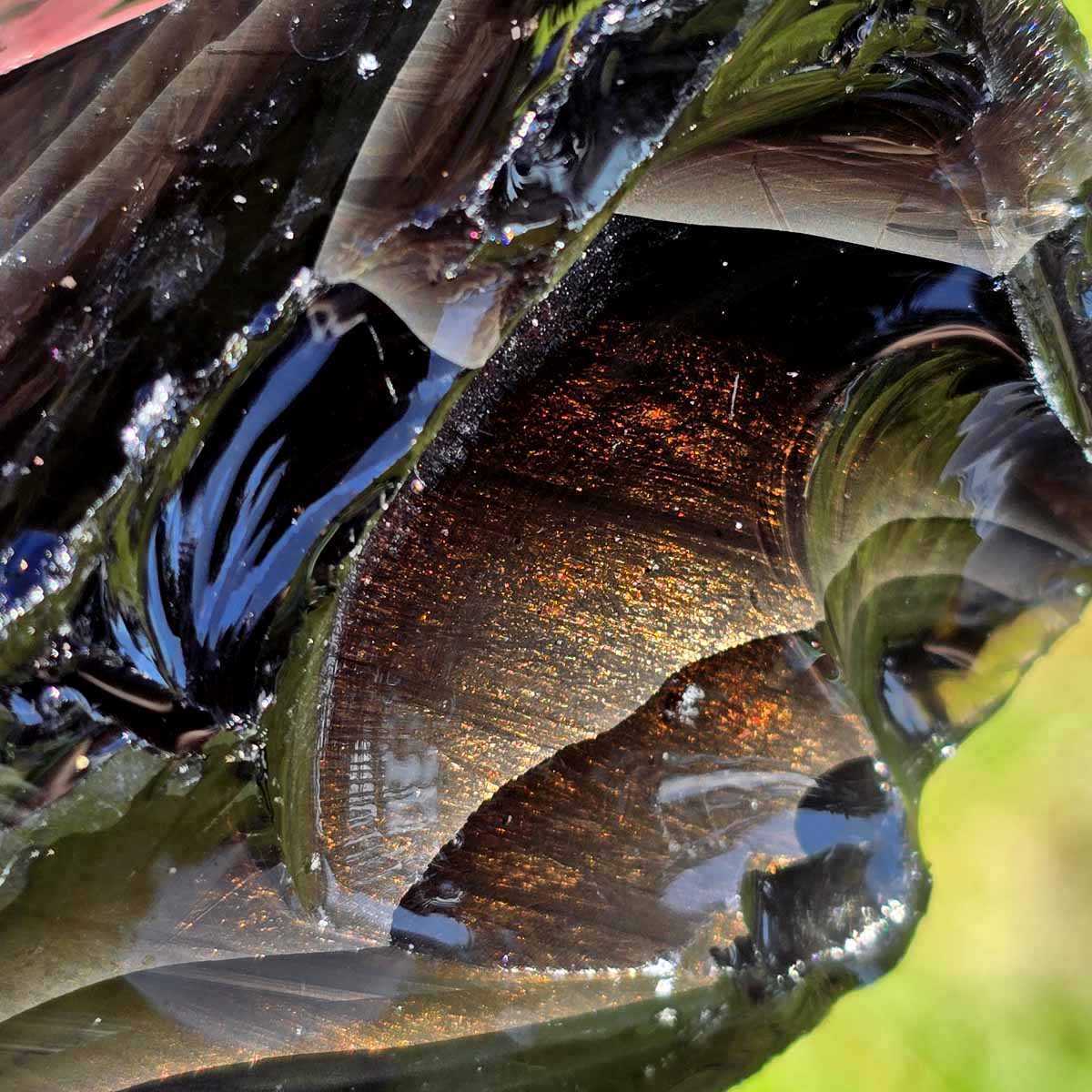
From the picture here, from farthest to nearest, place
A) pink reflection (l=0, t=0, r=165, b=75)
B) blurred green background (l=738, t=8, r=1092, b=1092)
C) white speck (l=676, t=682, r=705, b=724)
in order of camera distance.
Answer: blurred green background (l=738, t=8, r=1092, b=1092) < white speck (l=676, t=682, r=705, b=724) < pink reflection (l=0, t=0, r=165, b=75)

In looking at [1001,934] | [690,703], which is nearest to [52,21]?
[690,703]

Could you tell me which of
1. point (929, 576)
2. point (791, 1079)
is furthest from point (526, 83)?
point (791, 1079)

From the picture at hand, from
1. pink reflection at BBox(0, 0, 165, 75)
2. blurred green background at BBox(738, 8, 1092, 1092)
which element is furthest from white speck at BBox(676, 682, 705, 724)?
pink reflection at BBox(0, 0, 165, 75)

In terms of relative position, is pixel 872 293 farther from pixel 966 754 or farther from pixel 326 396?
pixel 966 754

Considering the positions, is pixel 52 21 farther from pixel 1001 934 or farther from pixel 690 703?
pixel 1001 934

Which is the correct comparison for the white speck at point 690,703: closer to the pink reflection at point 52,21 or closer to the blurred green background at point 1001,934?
the blurred green background at point 1001,934

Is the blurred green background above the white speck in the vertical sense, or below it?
below

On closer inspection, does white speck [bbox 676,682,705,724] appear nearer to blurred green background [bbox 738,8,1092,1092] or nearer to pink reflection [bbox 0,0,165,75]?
blurred green background [bbox 738,8,1092,1092]
